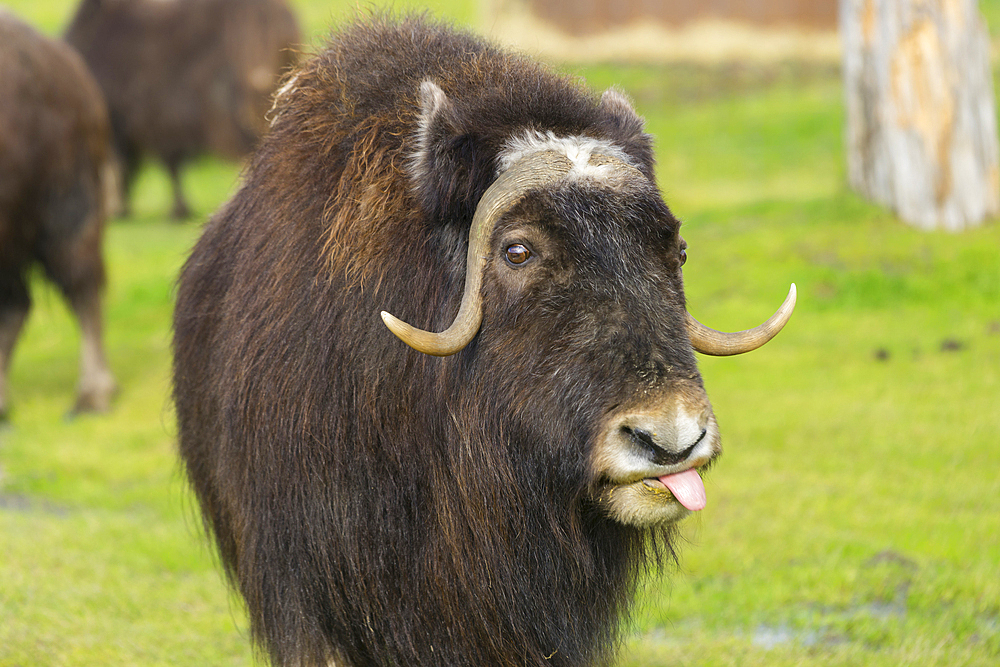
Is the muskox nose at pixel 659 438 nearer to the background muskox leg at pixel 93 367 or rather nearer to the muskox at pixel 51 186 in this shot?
the muskox at pixel 51 186

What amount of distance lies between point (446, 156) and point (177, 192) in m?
11.2

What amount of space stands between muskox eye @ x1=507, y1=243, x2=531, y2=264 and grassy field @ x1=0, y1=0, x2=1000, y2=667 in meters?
1.20

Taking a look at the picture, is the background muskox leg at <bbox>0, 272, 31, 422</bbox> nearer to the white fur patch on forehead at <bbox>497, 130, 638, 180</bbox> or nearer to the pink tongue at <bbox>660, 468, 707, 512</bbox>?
the white fur patch on forehead at <bbox>497, 130, 638, 180</bbox>

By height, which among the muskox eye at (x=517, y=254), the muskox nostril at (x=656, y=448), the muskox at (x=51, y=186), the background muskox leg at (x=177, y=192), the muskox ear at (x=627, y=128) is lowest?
the background muskox leg at (x=177, y=192)

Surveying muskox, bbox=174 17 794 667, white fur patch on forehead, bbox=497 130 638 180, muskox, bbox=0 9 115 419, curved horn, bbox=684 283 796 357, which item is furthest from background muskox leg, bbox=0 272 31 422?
curved horn, bbox=684 283 796 357

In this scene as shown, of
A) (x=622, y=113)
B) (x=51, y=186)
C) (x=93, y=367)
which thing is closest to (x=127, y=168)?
(x=93, y=367)

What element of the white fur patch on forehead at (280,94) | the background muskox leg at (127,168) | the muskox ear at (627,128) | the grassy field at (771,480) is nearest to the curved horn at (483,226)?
the muskox ear at (627,128)

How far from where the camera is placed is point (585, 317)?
2250 millimetres

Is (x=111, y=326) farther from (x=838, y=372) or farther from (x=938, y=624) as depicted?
(x=938, y=624)

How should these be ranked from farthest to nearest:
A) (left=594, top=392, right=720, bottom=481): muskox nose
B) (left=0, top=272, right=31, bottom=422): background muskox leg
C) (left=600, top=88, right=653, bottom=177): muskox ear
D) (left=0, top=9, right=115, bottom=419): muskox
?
1. (left=0, top=272, right=31, bottom=422): background muskox leg
2. (left=0, top=9, right=115, bottom=419): muskox
3. (left=600, top=88, right=653, bottom=177): muskox ear
4. (left=594, top=392, right=720, bottom=481): muskox nose

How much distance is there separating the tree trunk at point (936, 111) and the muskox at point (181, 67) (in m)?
6.57

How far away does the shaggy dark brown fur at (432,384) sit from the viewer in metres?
2.29

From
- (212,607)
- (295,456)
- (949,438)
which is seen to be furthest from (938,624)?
(212,607)

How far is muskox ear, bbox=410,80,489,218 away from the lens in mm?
2369
